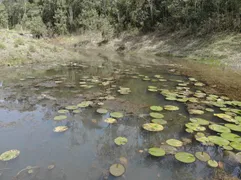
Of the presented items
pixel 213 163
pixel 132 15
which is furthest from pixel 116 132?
pixel 132 15

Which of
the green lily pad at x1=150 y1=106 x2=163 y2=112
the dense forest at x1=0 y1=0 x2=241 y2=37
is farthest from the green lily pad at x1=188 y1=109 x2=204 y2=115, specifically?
the dense forest at x1=0 y1=0 x2=241 y2=37

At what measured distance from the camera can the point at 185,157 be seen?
3.08 metres

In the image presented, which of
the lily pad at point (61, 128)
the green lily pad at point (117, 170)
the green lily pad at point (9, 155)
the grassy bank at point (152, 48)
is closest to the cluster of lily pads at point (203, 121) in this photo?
the green lily pad at point (117, 170)

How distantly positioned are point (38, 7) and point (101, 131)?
4147 centimetres

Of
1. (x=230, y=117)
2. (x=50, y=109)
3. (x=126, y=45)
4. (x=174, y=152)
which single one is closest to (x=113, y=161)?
(x=174, y=152)

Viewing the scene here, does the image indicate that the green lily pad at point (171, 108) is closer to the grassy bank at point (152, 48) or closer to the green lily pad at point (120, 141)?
the green lily pad at point (120, 141)

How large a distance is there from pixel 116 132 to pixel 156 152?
959 millimetres

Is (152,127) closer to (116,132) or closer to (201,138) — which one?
(116,132)

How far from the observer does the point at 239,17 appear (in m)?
14.9

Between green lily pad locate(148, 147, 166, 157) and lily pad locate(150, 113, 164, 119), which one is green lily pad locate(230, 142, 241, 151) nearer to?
green lily pad locate(148, 147, 166, 157)

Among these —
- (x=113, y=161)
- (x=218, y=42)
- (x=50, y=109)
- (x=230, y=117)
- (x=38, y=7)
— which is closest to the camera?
(x=113, y=161)

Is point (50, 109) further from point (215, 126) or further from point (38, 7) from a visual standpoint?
point (38, 7)

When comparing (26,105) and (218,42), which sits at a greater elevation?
(218,42)

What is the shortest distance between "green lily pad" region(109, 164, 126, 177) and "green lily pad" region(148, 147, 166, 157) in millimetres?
553
